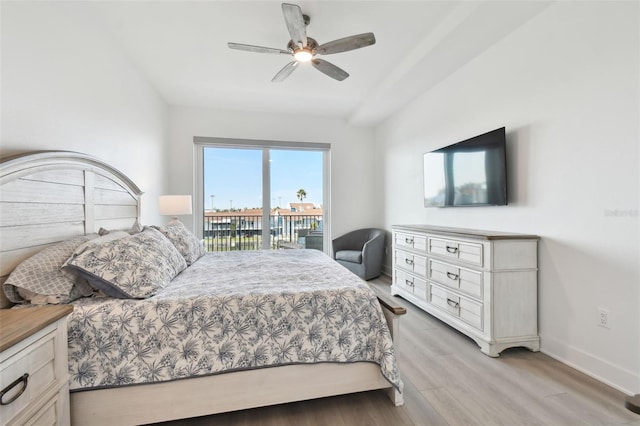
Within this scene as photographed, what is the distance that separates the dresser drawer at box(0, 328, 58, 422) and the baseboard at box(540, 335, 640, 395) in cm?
292

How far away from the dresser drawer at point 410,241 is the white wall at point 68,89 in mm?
2992

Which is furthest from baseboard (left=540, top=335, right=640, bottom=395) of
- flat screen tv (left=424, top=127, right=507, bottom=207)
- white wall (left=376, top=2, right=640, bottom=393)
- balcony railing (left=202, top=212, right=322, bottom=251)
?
balcony railing (left=202, top=212, right=322, bottom=251)

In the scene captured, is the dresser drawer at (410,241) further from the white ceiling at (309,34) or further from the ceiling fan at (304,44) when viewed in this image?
the ceiling fan at (304,44)

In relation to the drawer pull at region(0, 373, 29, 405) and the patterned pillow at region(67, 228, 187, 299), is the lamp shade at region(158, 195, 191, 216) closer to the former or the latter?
the patterned pillow at region(67, 228, 187, 299)

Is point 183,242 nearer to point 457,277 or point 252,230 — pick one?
point 252,230

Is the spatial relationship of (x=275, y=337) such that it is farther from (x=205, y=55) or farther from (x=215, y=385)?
(x=205, y=55)

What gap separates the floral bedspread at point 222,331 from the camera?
1323mm

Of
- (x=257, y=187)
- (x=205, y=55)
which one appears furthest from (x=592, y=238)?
(x=257, y=187)

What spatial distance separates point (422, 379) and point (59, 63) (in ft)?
10.4

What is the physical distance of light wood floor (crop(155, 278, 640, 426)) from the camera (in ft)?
4.82

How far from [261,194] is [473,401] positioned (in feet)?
12.7

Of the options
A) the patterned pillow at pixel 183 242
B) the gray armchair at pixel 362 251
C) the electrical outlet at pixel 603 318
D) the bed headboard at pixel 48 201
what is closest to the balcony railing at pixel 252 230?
the gray armchair at pixel 362 251

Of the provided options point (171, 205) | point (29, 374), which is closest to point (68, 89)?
point (171, 205)

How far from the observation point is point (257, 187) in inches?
184
